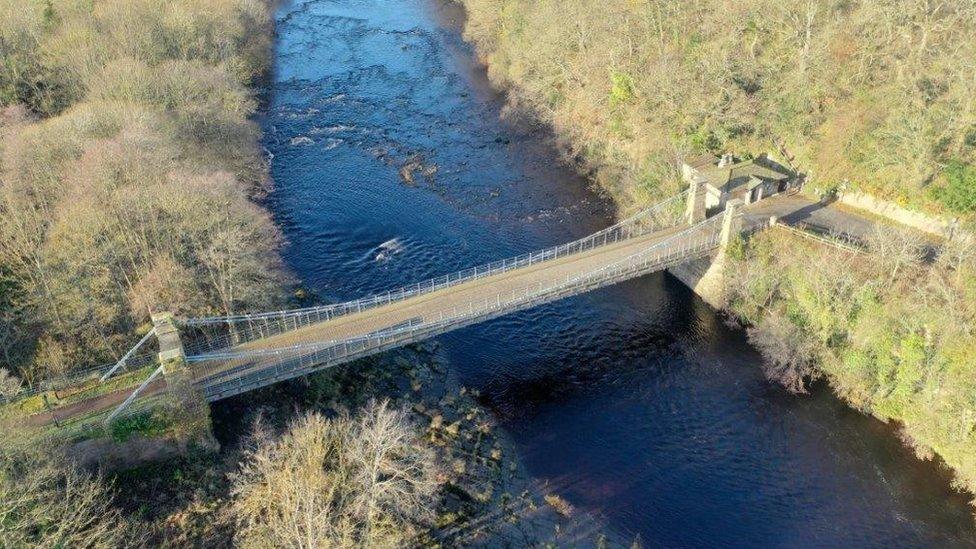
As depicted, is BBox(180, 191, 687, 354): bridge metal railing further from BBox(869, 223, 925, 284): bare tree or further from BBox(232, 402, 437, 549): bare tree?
BBox(869, 223, 925, 284): bare tree

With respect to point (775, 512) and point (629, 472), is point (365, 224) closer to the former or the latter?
point (629, 472)

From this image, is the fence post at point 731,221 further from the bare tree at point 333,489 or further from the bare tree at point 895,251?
the bare tree at point 333,489

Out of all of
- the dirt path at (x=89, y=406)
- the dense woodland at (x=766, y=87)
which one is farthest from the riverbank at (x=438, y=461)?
the dense woodland at (x=766, y=87)

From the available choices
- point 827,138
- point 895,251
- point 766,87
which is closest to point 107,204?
point 895,251

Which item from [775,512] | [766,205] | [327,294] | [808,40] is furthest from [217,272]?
[808,40]

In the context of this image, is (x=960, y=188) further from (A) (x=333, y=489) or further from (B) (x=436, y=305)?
(A) (x=333, y=489)

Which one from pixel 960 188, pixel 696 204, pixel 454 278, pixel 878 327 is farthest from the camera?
pixel 454 278
